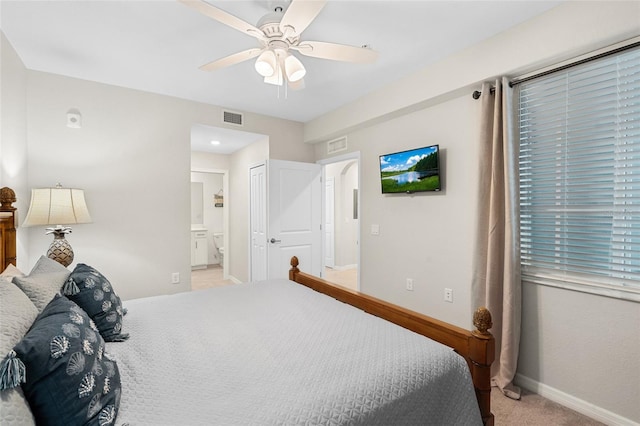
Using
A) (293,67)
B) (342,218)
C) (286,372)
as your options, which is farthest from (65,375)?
(342,218)

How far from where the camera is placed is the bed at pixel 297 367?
97cm

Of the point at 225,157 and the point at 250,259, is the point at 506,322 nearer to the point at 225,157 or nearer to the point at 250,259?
the point at 250,259

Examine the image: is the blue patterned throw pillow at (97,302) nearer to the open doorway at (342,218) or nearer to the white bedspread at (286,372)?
the white bedspread at (286,372)

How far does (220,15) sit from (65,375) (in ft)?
5.37

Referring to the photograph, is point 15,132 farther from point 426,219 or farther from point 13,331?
point 426,219

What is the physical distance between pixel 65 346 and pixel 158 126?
3040mm

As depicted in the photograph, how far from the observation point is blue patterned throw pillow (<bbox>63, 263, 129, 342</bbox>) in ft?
4.56

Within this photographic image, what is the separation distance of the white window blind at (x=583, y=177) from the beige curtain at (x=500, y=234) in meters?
0.14

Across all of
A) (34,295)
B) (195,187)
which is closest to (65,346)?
(34,295)

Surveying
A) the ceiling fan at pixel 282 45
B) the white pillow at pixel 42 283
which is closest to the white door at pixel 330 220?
the ceiling fan at pixel 282 45

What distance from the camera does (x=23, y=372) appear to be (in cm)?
73

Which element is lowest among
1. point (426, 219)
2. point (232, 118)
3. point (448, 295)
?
point (448, 295)

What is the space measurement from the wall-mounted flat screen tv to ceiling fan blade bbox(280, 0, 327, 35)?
1.73 metres

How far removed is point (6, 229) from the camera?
1.94 m
